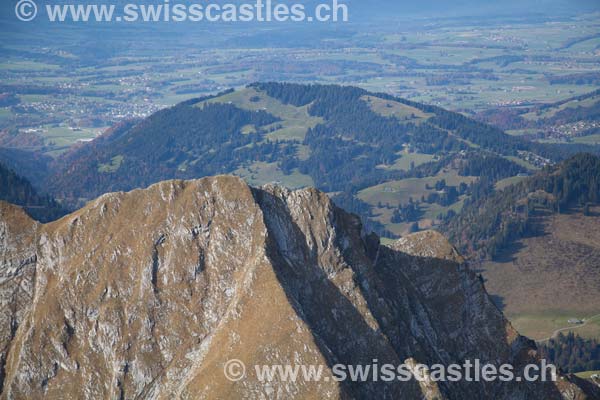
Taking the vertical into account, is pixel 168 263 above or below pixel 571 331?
above

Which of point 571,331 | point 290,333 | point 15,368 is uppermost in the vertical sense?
point 290,333

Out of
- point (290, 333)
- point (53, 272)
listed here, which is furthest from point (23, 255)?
point (290, 333)

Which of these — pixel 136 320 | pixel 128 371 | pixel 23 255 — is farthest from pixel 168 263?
pixel 23 255

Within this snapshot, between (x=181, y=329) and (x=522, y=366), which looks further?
(x=522, y=366)

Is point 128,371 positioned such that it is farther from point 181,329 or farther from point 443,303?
point 443,303

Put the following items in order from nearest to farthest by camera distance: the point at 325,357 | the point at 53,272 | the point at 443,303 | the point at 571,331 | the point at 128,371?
1. the point at 325,357
2. the point at 128,371
3. the point at 53,272
4. the point at 443,303
5. the point at 571,331

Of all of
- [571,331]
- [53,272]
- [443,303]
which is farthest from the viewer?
[571,331]
